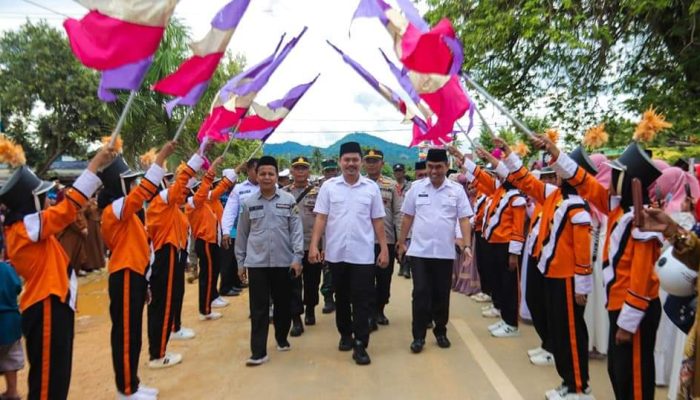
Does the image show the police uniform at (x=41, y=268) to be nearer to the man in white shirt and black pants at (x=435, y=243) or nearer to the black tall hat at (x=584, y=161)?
the man in white shirt and black pants at (x=435, y=243)

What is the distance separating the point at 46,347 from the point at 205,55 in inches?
102

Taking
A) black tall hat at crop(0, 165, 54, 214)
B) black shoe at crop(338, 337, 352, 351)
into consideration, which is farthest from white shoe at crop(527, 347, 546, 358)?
black tall hat at crop(0, 165, 54, 214)

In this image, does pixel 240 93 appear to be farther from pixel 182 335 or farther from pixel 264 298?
pixel 182 335

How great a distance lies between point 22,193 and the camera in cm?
349

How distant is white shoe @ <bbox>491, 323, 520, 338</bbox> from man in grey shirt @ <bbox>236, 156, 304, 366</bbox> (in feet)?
8.30

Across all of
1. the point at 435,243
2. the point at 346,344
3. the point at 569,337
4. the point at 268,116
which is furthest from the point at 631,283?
the point at 268,116

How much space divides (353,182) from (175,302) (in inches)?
89.6

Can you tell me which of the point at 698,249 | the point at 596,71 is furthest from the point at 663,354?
the point at 596,71

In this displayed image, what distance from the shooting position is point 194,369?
208 inches

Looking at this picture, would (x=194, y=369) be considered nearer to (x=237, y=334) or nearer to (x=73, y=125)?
(x=237, y=334)

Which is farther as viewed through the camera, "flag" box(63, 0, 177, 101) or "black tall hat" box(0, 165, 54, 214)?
"flag" box(63, 0, 177, 101)

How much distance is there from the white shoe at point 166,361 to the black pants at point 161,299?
0.04 metres

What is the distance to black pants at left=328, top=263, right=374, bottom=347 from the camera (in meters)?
5.41

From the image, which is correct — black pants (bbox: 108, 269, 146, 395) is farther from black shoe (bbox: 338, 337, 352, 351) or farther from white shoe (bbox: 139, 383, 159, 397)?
black shoe (bbox: 338, 337, 352, 351)
